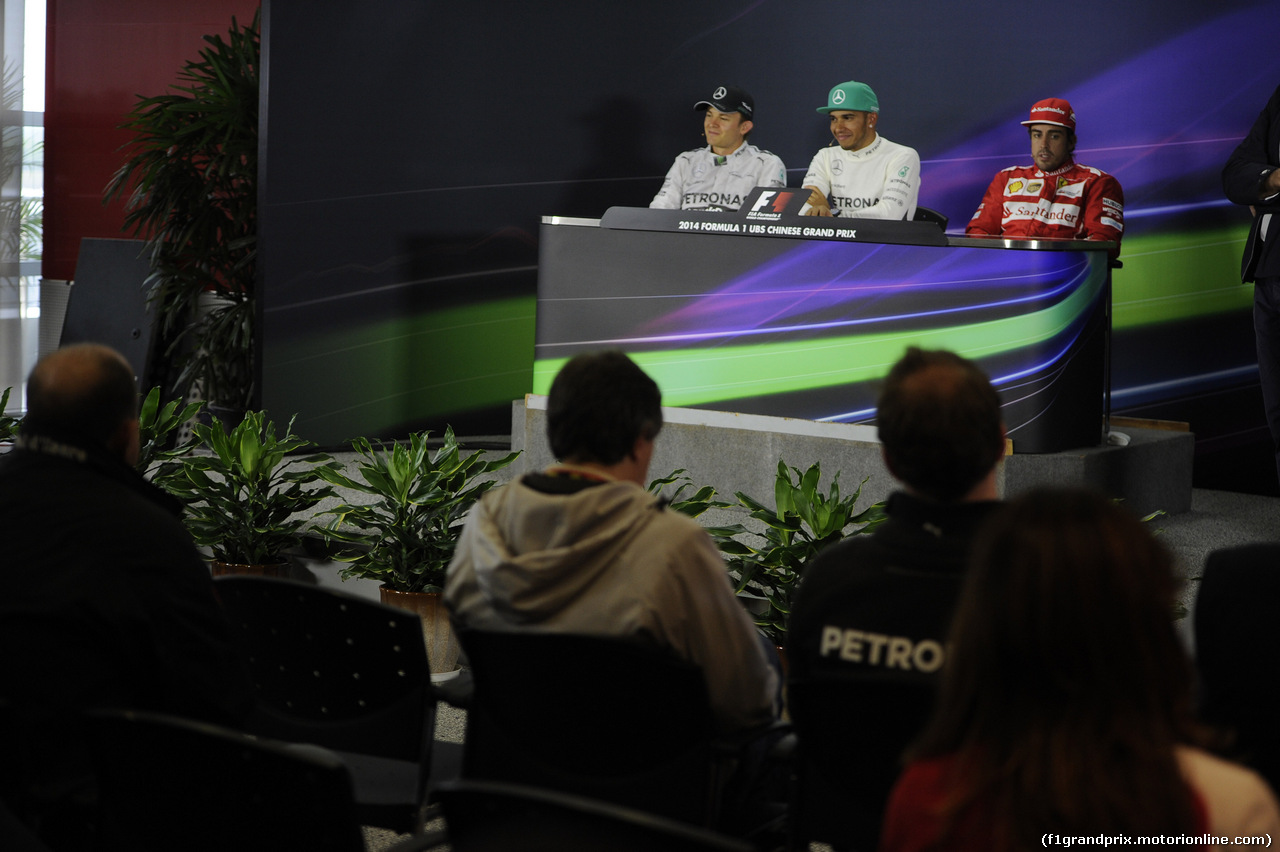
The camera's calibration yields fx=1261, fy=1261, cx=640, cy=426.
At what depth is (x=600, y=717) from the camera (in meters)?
1.74

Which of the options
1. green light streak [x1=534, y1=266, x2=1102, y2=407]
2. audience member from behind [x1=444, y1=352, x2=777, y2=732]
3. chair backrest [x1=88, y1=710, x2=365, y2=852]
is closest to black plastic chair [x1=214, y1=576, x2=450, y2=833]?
audience member from behind [x1=444, y1=352, x2=777, y2=732]

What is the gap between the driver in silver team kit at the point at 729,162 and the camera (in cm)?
581

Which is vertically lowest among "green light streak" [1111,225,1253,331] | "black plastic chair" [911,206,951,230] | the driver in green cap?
"green light streak" [1111,225,1253,331]

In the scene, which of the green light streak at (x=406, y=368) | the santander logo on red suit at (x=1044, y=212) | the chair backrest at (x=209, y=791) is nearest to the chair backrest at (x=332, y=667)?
the chair backrest at (x=209, y=791)

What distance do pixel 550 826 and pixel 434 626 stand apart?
237 centimetres

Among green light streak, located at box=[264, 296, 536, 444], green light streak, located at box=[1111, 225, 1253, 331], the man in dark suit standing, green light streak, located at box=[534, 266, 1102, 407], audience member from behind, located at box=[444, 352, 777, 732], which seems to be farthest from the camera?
green light streak, located at box=[264, 296, 536, 444]

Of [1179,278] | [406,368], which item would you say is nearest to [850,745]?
[1179,278]

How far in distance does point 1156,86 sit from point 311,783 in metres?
6.09

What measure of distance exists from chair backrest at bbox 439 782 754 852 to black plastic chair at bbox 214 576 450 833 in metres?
0.72

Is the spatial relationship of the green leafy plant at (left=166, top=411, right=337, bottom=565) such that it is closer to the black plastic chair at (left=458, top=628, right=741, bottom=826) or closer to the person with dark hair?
the black plastic chair at (left=458, top=628, right=741, bottom=826)

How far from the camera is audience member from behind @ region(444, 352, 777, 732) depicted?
5.90 ft

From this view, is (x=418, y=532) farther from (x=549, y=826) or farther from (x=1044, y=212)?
(x=1044, y=212)

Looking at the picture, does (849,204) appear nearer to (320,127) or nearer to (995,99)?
(995,99)

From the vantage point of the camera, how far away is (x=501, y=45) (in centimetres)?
689
